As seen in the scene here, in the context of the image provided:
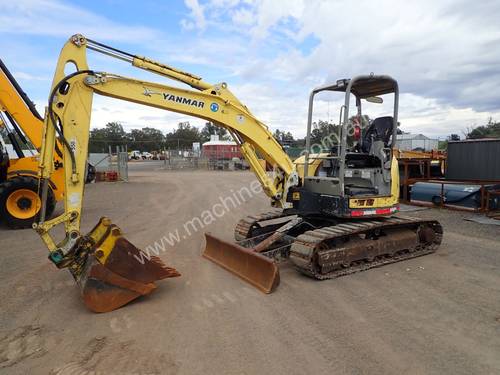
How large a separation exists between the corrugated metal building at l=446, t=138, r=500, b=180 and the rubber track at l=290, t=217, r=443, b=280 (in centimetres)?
825

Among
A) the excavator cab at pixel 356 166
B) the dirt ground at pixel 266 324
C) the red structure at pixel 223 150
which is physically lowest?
the dirt ground at pixel 266 324

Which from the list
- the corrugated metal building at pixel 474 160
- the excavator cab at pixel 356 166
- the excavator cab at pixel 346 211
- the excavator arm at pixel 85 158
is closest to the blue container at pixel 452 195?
the corrugated metal building at pixel 474 160

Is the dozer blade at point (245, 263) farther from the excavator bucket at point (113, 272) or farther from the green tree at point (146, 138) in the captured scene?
the green tree at point (146, 138)

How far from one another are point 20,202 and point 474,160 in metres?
15.0

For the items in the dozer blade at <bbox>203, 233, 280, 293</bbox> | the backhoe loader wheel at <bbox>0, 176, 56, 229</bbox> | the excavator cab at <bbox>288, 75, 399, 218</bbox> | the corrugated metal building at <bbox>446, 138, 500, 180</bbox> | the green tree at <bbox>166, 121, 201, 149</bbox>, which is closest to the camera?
the dozer blade at <bbox>203, 233, 280, 293</bbox>

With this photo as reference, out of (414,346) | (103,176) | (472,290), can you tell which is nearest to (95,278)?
(414,346)

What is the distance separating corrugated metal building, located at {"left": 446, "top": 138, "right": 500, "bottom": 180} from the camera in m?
13.2

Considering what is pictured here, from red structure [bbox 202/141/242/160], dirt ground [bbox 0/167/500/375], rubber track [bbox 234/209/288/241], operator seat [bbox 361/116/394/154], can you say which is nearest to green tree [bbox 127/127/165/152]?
red structure [bbox 202/141/242/160]

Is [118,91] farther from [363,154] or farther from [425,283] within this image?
[425,283]

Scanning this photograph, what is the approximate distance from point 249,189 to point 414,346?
566 inches

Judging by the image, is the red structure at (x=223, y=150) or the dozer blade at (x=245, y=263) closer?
the dozer blade at (x=245, y=263)

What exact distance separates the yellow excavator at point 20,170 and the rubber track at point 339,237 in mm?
7091

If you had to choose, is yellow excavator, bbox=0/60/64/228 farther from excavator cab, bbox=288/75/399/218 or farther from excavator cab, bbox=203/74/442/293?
excavator cab, bbox=288/75/399/218

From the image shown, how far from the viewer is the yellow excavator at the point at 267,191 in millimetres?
4699
